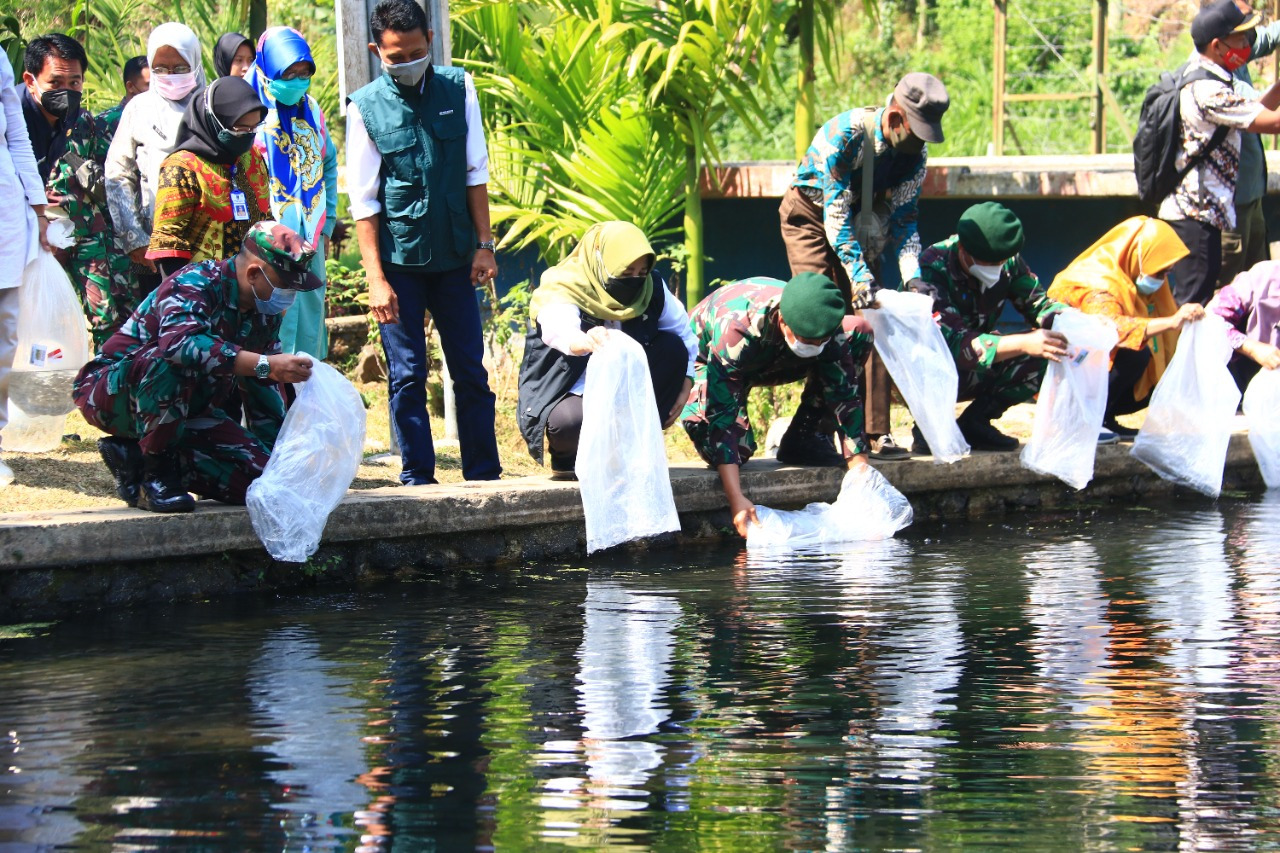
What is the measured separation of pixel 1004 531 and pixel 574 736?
329cm

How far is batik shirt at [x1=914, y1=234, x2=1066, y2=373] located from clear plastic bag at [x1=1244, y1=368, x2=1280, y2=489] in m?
1.02

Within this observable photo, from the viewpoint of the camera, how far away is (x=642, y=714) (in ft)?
12.3

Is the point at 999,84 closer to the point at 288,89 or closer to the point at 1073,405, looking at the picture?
the point at 1073,405

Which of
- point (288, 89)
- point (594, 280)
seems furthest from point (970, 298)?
point (288, 89)

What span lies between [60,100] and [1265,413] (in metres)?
5.23

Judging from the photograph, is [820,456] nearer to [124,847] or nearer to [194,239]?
[194,239]

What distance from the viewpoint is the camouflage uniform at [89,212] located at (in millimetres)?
Answer: 6836

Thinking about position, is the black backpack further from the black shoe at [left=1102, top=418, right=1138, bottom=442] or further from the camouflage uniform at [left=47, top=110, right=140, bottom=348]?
the camouflage uniform at [left=47, top=110, right=140, bottom=348]

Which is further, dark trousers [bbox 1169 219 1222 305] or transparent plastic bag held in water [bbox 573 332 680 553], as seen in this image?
dark trousers [bbox 1169 219 1222 305]

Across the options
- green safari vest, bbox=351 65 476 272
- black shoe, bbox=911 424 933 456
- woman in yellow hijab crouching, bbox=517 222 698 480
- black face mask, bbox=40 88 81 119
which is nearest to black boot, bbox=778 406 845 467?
black shoe, bbox=911 424 933 456

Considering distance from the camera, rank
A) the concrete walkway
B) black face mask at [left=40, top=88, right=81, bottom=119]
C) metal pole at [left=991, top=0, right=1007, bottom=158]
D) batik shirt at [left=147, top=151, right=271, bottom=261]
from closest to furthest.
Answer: the concrete walkway < batik shirt at [left=147, top=151, right=271, bottom=261] < black face mask at [left=40, top=88, right=81, bottom=119] < metal pole at [left=991, top=0, right=1007, bottom=158]

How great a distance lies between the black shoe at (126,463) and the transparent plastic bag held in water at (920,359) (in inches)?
110

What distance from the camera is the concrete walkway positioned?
485 cm

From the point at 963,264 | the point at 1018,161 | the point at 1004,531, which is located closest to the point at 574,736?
the point at 1004,531
